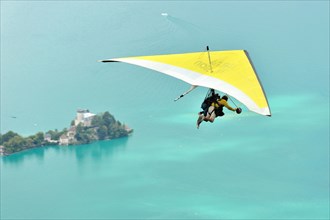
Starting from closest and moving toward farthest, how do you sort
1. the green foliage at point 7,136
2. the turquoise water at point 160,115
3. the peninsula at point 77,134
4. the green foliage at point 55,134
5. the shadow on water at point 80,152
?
the turquoise water at point 160,115 → the shadow on water at point 80,152 → the peninsula at point 77,134 → the green foliage at point 55,134 → the green foliage at point 7,136

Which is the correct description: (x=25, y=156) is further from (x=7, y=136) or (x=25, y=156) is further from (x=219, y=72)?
(x=219, y=72)

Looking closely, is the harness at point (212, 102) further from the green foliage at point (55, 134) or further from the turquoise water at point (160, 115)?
the green foliage at point (55, 134)

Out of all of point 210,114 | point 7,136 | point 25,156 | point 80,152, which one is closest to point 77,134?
point 80,152

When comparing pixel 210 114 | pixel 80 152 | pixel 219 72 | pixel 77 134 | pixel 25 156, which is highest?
pixel 77 134

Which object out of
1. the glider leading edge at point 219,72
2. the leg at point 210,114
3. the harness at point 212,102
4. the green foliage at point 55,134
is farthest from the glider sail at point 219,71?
the green foliage at point 55,134

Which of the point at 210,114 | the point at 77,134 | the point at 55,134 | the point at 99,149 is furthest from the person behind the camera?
the point at 55,134

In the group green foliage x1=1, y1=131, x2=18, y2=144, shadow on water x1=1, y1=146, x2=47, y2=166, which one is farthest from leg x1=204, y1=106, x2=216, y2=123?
green foliage x1=1, y1=131, x2=18, y2=144
